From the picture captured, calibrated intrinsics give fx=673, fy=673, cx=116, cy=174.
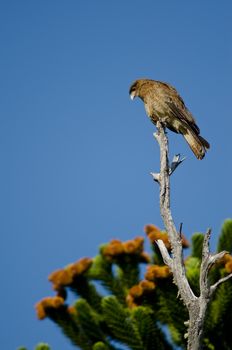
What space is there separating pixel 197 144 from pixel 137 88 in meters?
2.46

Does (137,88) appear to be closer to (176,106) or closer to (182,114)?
(176,106)

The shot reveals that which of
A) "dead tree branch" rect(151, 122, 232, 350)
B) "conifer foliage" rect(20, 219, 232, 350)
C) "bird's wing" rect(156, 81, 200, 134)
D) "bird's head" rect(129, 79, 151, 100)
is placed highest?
"bird's head" rect(129, 79, 151, 100)

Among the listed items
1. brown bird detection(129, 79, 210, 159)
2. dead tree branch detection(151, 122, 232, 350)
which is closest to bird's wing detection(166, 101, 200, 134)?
brown bird detection(129, 79, 210, 159)

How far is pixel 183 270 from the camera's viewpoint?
17.4ft

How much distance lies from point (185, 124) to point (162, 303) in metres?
2.48

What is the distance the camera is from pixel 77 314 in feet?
31.4

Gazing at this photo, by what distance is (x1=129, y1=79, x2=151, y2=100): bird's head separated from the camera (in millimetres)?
9917

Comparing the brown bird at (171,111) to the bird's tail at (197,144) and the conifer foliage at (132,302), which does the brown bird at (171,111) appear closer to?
the bird's tail at (197,144)

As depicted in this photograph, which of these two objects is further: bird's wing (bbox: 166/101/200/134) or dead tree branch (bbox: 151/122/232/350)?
bird's wing (bbox: 166/101/200/134)

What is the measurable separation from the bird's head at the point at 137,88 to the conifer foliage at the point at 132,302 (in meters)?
2.01

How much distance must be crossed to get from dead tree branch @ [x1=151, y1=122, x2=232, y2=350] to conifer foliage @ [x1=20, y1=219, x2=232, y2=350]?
268cm

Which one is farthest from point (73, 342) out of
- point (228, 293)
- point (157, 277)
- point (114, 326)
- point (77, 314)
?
point (228, 293)

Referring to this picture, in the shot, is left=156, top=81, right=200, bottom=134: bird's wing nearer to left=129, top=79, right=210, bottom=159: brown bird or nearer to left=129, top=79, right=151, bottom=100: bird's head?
left=129, top=79, right=210, bottom=159: brown bird

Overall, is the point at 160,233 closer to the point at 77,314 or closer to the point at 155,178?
the point at 77,314
